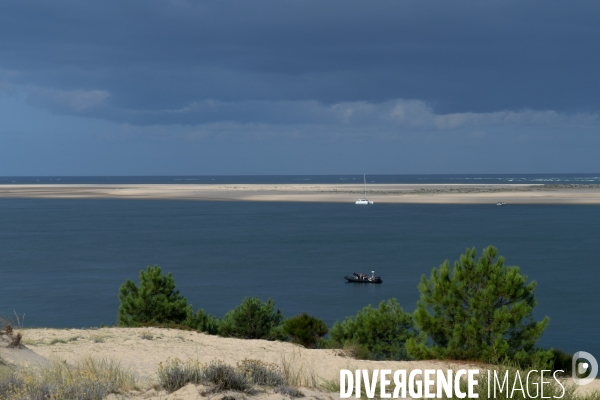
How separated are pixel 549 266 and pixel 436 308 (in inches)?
1668

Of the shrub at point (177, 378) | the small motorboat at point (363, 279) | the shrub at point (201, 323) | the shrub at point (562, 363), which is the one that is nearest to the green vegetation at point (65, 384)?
the shrub at point (177, 378)

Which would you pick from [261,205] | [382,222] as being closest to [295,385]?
[382,222]

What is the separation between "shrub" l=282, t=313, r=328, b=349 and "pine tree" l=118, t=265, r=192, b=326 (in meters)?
4.57

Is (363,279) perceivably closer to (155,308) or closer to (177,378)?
(155,308)

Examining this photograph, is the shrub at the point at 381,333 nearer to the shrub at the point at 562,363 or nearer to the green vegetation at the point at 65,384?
the shrub at the point at 562,363

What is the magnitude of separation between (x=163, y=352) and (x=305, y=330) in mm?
8428

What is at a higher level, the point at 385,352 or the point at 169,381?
the point at 169,381

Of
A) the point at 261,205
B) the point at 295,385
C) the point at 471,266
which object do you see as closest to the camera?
the point at 295,385

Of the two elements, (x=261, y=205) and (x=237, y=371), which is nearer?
(x=237, y=371)

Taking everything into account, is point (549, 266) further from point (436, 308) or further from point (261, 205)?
point (261, 205)

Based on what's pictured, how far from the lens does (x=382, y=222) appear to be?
319ft

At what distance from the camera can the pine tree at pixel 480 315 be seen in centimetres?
1831

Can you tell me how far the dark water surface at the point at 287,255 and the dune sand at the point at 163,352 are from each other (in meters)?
17.8

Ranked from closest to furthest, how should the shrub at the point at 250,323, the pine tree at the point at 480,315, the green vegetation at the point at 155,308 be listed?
the pine tree at the point at 480,315
the green vegetation at the point at 155,308
the shrub at the point at 250,323
